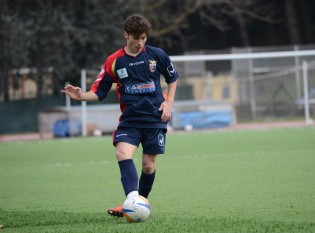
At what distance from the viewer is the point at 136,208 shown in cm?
659

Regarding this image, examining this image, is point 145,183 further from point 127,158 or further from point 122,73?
point 122,73

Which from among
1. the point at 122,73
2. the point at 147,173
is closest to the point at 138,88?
the point at 122,73

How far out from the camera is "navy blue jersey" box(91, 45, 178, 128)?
7023mm

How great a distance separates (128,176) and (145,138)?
449mm

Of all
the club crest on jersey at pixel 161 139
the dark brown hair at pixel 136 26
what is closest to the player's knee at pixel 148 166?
the club crest on jersey at pixel 161 139

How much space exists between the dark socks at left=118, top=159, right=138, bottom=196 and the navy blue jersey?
1.25ft

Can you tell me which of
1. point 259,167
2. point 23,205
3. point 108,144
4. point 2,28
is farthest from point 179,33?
point 23,205

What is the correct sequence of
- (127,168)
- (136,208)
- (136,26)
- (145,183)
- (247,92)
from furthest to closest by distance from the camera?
(247,92) < (145,183) < (127,168) < (136,26) < (136,208)

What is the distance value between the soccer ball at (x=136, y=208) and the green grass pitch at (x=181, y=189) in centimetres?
13

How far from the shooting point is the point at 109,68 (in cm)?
714

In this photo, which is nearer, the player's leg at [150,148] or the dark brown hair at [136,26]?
the dark brown hair at [136,26]

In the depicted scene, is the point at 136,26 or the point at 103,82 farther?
the point at 103,82

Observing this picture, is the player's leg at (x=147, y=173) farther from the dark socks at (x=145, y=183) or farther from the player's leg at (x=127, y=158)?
the player's leg at (x=127, y=158)

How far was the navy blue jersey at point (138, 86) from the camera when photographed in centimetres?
702
